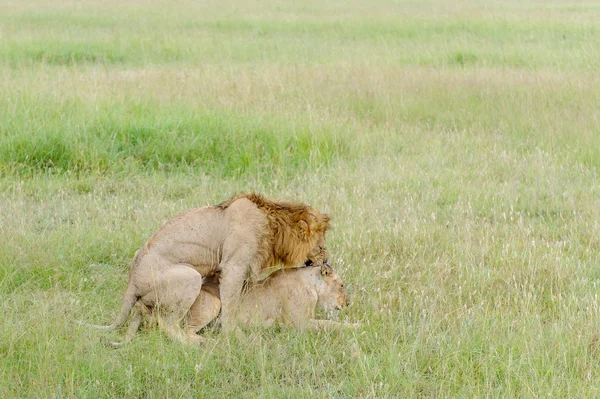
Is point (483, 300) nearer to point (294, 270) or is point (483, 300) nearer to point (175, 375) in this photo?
point (294, 270)

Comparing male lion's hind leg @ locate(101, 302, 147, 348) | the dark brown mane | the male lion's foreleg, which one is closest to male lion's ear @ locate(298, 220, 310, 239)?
the dark brown mane

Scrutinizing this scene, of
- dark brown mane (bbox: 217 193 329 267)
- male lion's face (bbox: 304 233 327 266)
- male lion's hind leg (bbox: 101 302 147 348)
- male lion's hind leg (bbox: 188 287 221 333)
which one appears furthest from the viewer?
male lion's face (bbox: 304 233 327 266)

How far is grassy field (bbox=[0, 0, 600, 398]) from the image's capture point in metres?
3.78

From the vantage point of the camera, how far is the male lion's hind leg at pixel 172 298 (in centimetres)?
415

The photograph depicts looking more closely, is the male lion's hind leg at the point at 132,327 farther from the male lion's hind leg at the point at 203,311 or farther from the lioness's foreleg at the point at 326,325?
the lioness's foreleg at the point at 326,325

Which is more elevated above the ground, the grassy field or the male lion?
the male lion

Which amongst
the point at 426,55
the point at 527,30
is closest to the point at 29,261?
the point at 426,55

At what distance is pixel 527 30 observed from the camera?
17.8 metres

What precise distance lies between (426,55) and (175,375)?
424 inches

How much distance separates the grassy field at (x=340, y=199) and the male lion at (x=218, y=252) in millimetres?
205

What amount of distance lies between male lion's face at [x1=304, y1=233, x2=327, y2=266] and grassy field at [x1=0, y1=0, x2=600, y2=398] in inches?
12.2

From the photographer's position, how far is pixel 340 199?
6379mm

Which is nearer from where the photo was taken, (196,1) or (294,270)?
(294,270)

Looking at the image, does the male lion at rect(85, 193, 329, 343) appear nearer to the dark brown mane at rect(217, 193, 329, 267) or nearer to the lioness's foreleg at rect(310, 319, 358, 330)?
the dark brown mane at rect(217, 193, 329, 267)
